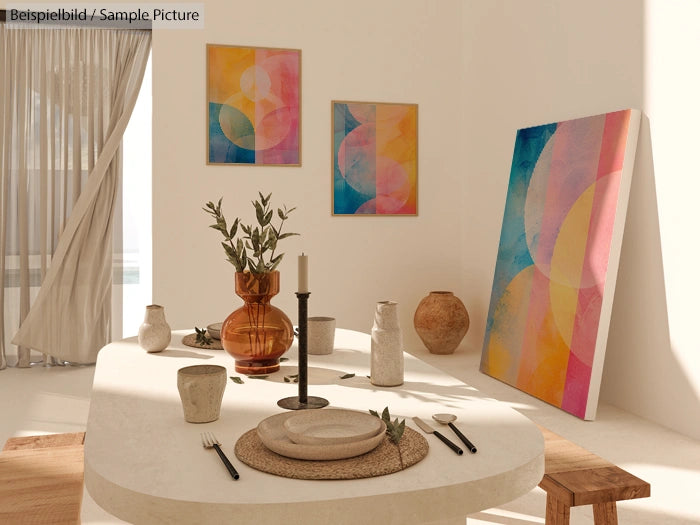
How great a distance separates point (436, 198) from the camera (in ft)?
17.3

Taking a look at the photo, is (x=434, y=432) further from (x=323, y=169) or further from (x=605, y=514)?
(x=323, y=169)

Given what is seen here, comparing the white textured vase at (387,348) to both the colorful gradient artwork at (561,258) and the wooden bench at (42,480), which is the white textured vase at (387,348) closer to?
the wooden bench at (42,480)

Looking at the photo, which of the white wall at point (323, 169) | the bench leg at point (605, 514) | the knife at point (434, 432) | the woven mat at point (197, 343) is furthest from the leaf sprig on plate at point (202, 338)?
the white wall at point (323, 169)

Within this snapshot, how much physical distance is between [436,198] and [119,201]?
7.60ft

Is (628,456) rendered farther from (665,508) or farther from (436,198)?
Result: (436,198)

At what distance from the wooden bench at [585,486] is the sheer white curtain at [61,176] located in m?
3.68

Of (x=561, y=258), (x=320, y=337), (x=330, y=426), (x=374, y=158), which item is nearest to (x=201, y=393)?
(x=330, y=426)

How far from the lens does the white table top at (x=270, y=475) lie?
107 cm

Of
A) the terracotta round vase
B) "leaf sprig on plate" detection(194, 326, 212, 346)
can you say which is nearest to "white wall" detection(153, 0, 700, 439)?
the terracotta round vase

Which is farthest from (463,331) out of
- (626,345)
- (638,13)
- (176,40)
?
(176,40)

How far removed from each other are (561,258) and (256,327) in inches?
96.8

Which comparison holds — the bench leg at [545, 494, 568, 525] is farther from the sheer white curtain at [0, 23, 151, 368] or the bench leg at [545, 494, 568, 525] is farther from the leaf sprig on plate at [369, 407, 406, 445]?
the sheer white curtain at [0, 23, 151, 368]

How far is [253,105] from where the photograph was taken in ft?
15.8

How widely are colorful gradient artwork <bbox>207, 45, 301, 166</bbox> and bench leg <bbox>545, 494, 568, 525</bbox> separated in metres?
3.54
